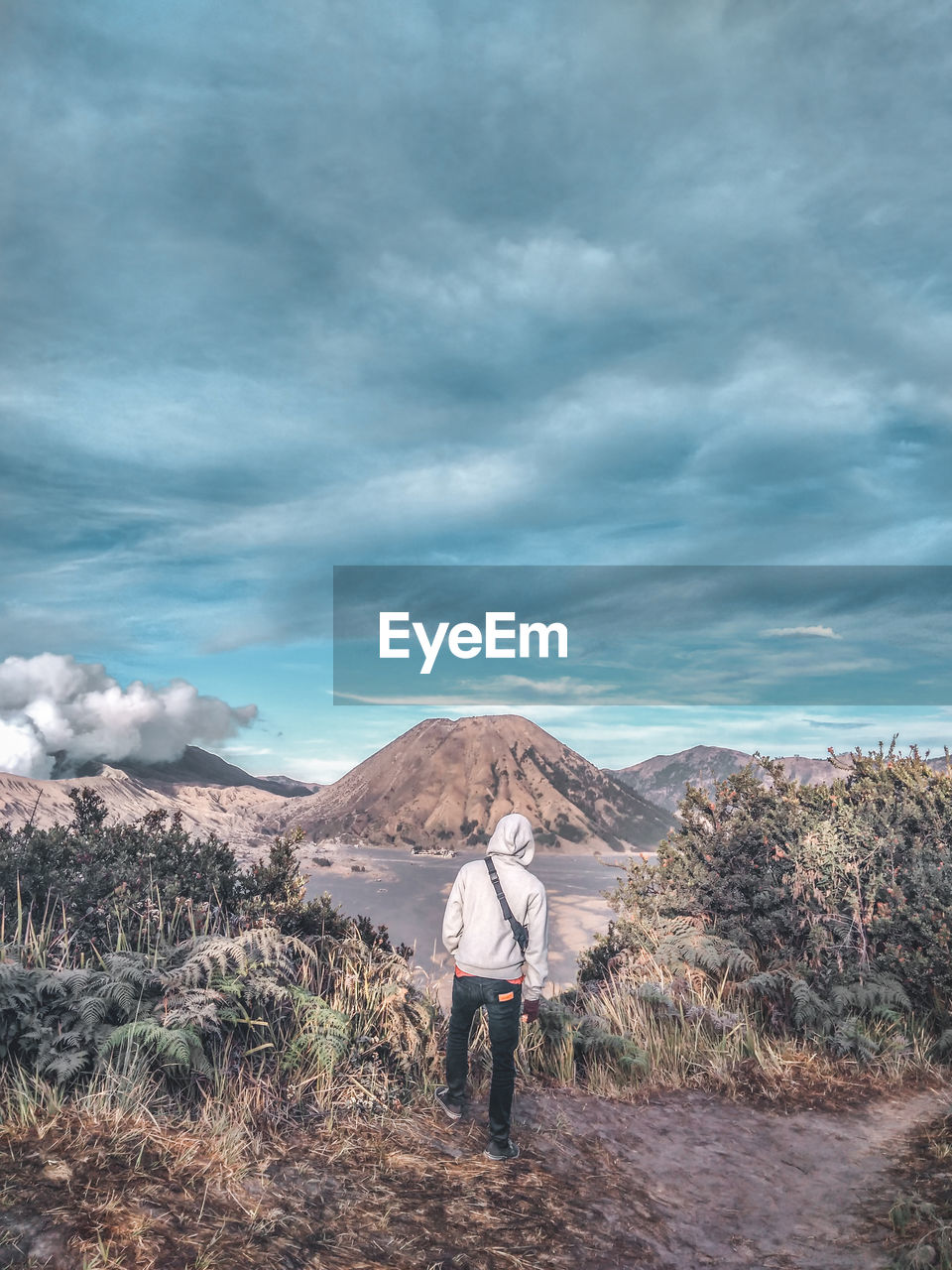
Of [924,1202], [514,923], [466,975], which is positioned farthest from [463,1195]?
[924,1202]

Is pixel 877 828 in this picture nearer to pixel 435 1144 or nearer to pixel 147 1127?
pixel 435 1144

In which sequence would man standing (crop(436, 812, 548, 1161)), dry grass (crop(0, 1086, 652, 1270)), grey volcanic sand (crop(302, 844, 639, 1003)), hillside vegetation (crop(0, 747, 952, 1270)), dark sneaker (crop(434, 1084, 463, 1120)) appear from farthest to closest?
grey volcanic sand (crop(302, 844, 639, 1003))
dark sneaker (crop(434, 1084, 463, 1120))
man standing (crop(436, 812, 548, 1161))
hillside vegetation (crop(0, 747, 952, 1270))
dry grass (crop(0, 1086, 652, 1270))

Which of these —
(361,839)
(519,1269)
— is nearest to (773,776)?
(519,1269)

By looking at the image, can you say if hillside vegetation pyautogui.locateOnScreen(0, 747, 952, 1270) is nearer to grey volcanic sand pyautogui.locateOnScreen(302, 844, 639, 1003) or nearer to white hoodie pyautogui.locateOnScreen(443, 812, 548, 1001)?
white hoodie pyautogui.locateOnScreen(443, 812, 548, 1001)

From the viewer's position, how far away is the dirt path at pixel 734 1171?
4953mm

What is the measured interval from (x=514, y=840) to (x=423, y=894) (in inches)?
728

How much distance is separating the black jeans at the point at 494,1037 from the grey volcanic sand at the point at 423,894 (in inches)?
420

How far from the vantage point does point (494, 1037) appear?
6.04m

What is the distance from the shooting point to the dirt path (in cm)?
495

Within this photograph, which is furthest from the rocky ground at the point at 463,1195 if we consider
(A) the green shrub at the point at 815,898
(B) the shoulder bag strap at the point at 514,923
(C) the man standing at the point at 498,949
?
(A) the green shrub at the point at 815,898

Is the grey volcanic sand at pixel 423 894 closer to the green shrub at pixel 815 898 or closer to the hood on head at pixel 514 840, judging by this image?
the green shrub at pixel 815 898

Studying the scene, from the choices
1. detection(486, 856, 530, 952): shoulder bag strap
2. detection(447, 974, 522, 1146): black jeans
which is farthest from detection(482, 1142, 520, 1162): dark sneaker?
detection(486, 856, 530, 952): shoulder bag strap

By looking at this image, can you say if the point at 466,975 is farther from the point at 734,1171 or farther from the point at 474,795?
the point at 474,795

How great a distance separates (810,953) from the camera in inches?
400
